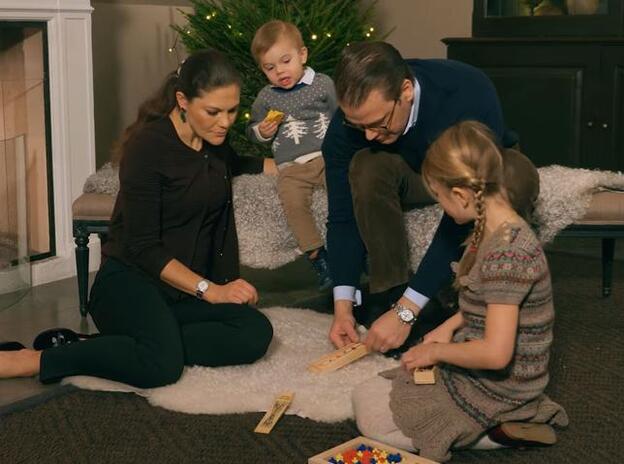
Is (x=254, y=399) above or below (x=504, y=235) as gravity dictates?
below

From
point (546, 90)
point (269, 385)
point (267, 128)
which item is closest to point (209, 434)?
point (269, 385)

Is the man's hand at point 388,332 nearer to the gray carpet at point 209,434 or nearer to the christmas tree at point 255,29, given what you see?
the gray carpet at point 209,434

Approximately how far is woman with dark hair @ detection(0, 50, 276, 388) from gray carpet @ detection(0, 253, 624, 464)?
107 mm

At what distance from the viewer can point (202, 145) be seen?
285 centimetres

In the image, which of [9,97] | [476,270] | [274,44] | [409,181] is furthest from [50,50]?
[476,270]

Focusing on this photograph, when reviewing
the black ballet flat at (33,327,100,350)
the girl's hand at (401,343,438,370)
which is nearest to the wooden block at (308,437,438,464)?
the girl's hand at (401,343,438,370)

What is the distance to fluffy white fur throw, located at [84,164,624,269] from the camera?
124 inches

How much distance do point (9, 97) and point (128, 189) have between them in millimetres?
1189

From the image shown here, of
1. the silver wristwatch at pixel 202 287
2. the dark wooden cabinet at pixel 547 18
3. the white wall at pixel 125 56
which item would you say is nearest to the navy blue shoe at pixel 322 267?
the silver wristwatch at pixel 202 287

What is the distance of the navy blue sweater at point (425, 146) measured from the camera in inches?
103

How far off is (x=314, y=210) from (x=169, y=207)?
2.02ft

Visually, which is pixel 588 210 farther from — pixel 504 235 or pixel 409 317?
pixel 504 235

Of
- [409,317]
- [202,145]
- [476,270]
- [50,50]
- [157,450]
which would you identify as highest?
[50,50]

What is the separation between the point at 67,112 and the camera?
12.5 ft
